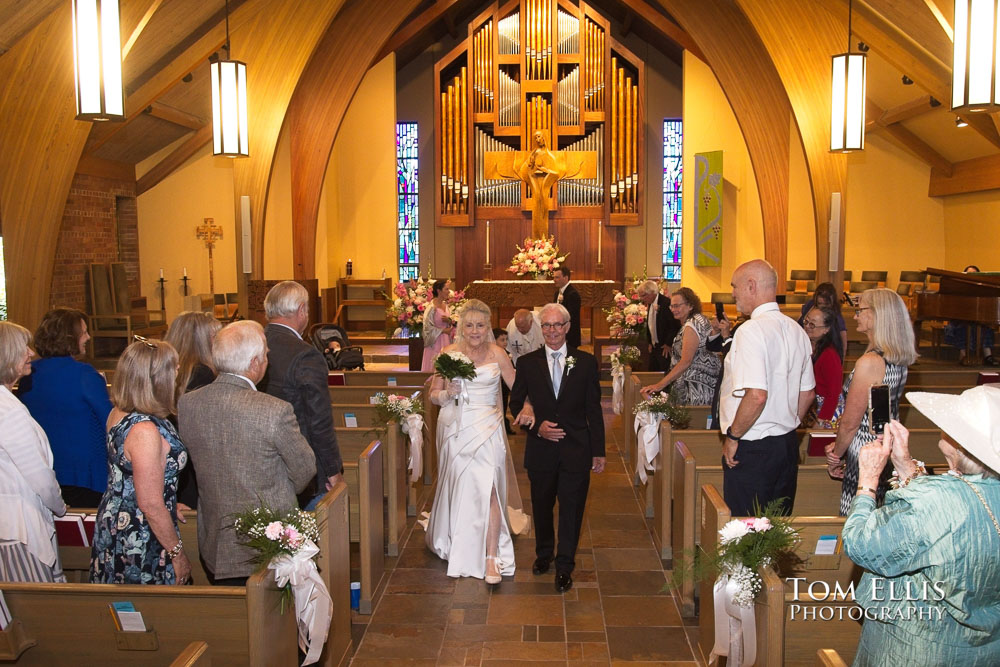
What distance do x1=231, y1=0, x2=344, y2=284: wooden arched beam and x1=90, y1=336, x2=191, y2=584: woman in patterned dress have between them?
25.1ft

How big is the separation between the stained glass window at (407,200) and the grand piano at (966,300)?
932cm

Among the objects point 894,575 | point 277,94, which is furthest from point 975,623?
point 277,94

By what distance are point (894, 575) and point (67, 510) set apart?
3.17 meters

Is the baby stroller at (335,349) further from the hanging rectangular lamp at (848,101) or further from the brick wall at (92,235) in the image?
the hanging rectangular lamp at (848,101)

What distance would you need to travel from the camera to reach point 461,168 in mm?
16125

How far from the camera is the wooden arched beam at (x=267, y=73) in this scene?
10.5m

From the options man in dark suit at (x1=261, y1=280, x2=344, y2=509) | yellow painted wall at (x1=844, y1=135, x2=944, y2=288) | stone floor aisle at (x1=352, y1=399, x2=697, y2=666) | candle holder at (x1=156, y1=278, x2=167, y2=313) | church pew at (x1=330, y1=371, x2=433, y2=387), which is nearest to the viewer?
man in dark suit at (x1=261, y1=280, x2=344, y2=509)

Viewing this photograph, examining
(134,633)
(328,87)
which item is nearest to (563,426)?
(134,633)

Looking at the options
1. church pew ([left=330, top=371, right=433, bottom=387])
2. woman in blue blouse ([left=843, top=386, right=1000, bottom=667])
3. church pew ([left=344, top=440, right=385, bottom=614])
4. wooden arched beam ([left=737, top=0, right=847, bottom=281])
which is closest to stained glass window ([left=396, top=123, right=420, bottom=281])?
wooden arched beam ([left=737, top=0, right=847, bottom=281])

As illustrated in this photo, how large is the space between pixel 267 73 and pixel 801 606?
9.48m

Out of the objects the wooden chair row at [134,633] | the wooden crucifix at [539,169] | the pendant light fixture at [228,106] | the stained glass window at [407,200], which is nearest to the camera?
the wooden chair row at [134,633]

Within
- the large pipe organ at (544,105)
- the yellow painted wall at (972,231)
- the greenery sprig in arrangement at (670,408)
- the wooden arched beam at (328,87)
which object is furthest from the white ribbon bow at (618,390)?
the yellow painted wall at (972,231)

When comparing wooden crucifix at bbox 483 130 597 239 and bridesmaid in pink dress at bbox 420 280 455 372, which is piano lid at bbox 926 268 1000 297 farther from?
wooden crucifix at bbox 483 130 597 239

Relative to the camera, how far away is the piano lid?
9.78 meters
